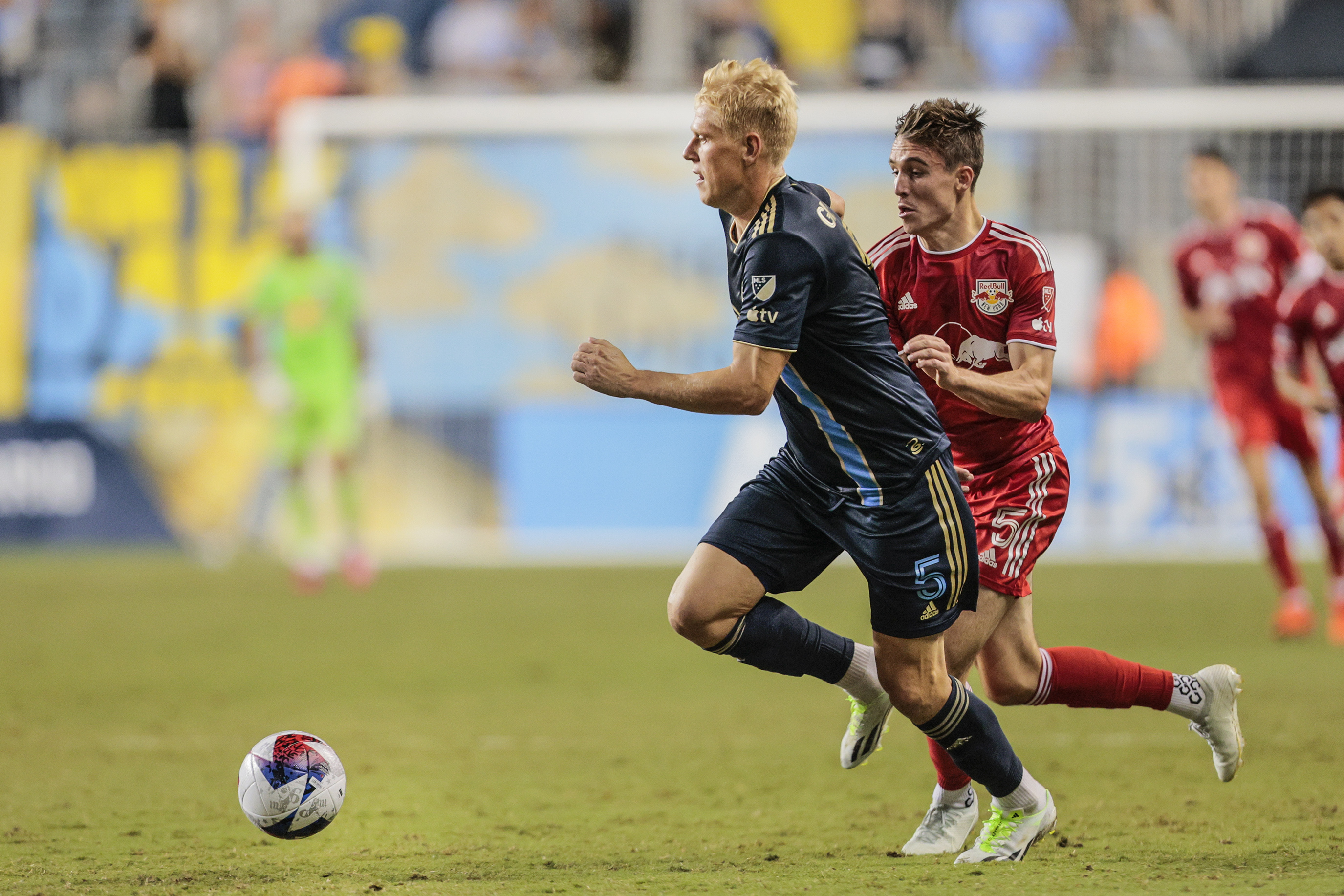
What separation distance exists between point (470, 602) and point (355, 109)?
18.6 feet

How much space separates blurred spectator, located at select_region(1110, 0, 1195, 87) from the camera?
626 inches

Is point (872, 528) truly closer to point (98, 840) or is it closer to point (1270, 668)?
point (98, 840)

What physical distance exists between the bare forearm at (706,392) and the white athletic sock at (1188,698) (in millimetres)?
1672

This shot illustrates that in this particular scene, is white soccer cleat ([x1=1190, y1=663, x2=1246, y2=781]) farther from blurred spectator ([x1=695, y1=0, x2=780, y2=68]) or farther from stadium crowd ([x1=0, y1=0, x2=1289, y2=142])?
blurred spectator ([x1=695, y1=0, x2=780, y2=68])

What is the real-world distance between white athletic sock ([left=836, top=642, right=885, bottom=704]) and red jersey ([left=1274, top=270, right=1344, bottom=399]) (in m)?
4.41

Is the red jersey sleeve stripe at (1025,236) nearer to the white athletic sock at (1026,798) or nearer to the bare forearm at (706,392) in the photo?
the bare forearm at (706,392)

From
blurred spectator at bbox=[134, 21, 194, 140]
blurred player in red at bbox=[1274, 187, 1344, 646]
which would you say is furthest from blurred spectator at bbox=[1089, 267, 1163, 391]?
blurred spectator at bbox=[134, 21, 194, 140]

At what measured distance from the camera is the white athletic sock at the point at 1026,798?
4461 millimetres

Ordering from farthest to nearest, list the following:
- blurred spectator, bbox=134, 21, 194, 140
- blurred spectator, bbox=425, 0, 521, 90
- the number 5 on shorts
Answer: blurred spectator, bbox=425, 0, 521, 90
blurred spectator, bbox=134, 21, 194, 140
the number 5 on shorts

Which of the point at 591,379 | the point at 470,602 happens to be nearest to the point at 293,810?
the point at 591,379

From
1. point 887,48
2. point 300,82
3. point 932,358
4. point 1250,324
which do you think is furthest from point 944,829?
point 300,82

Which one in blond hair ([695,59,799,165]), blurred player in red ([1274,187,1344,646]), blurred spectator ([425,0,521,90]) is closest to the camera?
blond hair ([695,59,799,165])

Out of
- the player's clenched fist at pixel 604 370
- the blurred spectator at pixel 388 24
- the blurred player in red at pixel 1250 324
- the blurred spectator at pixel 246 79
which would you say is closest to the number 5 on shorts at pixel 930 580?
the player's clenched fist at pixel 604 370

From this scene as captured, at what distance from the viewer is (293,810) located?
14.9 feet
